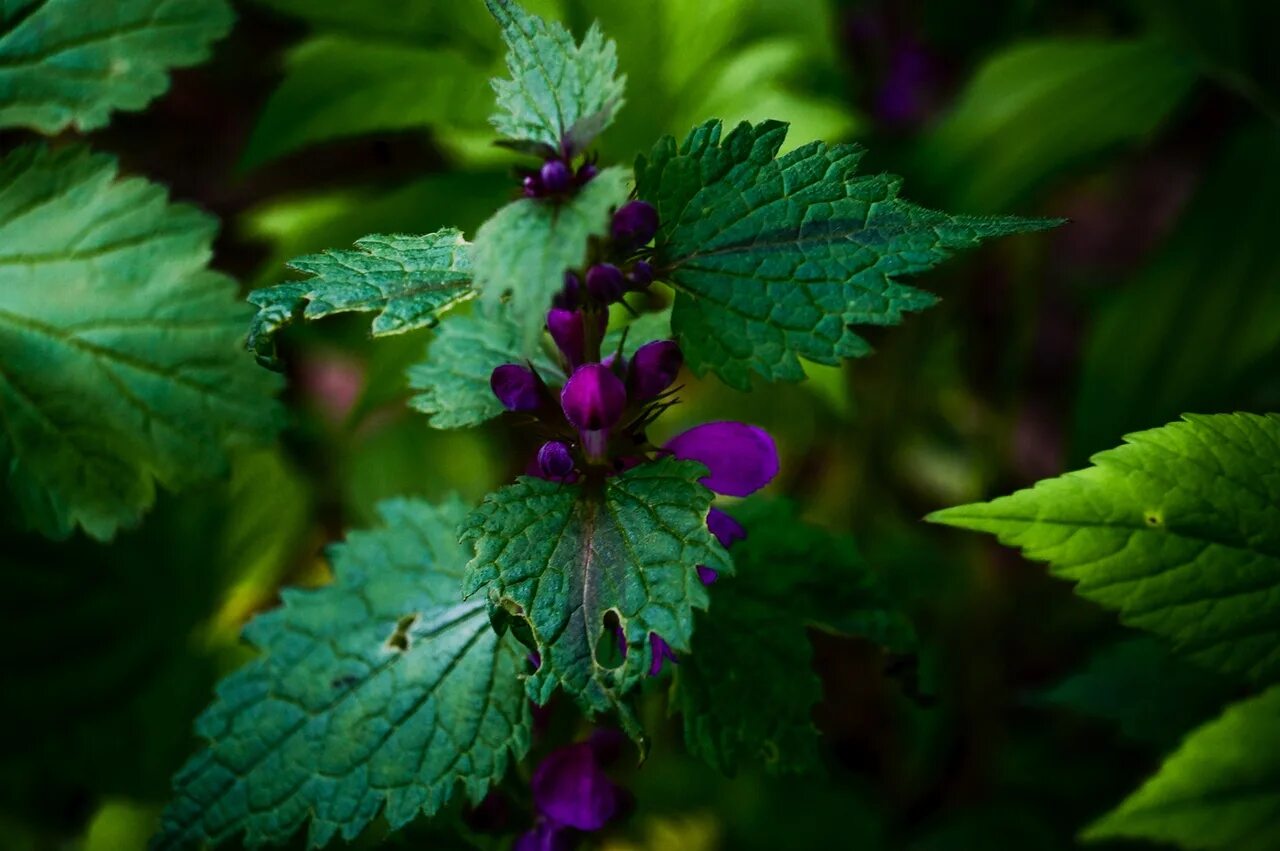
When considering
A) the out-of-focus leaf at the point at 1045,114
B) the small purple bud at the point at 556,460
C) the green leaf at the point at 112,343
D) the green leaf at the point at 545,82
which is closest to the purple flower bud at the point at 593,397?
the small purple bud at the point at 556,460

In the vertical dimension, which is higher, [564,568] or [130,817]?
[130,817]

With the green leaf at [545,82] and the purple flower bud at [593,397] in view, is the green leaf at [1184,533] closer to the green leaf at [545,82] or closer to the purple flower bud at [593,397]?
the purple flower bud at [593,397]

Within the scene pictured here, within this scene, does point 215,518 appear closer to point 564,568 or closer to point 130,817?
point 130,817

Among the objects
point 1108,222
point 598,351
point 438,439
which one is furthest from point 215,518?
point 1108,222

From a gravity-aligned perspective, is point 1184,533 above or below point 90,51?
below

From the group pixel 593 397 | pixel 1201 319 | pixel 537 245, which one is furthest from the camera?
pixel 1201 319

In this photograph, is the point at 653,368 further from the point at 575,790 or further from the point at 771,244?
the point at 575,790

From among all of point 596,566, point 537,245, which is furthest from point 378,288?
point 596,566

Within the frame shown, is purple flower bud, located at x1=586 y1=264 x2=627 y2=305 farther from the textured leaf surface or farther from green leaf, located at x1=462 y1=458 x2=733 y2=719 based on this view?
the textured leaf surface
